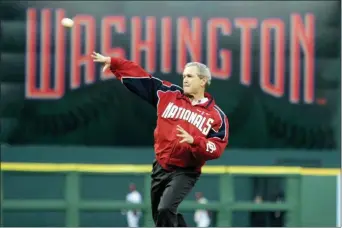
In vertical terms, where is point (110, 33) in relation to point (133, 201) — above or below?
above

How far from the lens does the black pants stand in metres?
5.84

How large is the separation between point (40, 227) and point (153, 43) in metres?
3.21

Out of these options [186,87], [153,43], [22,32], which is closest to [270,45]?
[153,43]

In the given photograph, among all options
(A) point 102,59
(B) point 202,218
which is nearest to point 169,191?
(A) point 102,59

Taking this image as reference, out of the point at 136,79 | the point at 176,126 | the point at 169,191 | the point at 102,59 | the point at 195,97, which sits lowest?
the point at 169,191

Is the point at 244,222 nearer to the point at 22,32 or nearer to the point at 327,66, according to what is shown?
the point at 327,66

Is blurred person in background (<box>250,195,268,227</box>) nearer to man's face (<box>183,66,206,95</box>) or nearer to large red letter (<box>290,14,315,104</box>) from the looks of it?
large red letter (<box>290,14,315,104</box>)

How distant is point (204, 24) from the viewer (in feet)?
39.4

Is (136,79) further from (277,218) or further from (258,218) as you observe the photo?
(258,218)

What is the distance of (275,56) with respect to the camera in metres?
12.2

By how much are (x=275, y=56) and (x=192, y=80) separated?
6.40 m

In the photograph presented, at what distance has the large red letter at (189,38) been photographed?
12.0 m

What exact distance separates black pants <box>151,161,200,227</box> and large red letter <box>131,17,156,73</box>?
5.96m

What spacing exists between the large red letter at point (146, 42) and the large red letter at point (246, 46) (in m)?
1.11
